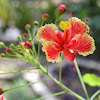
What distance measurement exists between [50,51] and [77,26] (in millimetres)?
170

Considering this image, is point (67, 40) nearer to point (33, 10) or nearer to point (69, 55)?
point (69, 55)

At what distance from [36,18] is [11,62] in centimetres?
272

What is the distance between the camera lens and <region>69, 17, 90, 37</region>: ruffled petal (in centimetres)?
68

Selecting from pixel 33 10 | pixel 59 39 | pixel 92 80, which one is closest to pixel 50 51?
pixel 59 39

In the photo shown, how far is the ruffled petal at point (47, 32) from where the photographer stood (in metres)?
0.65

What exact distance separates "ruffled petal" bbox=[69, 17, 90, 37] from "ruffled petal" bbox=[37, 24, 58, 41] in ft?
0.28

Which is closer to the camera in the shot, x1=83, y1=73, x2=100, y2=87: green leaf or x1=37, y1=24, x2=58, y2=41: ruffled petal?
x1=37, y1=24, x2=58, y2=41: ruffled petal

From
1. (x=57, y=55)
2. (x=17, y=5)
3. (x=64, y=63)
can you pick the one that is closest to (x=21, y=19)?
(x=17, y=5)

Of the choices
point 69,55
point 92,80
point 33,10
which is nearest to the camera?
point 69,55

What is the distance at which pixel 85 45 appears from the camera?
0.67 metres

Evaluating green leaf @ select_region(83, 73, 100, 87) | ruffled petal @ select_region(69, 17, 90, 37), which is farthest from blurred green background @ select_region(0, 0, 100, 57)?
ruffled petal @ select_region(69, 17, 90, 37)

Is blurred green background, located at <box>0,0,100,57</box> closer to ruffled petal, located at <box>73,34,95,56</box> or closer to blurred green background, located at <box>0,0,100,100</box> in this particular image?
blurred green background, located at <box>0,0,100,100</box>

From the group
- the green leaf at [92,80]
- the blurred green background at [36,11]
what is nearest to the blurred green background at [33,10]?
the blurred green background at [36,11]

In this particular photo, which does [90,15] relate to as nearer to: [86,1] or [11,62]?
[86,1]
